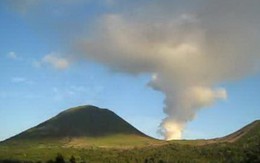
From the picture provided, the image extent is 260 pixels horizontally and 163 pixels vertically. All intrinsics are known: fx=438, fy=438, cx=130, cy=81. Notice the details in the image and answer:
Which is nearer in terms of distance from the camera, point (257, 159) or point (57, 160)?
point (57, 160)

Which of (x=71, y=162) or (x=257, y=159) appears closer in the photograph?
(x=71, y=162)

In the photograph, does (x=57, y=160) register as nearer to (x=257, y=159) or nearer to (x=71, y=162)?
(x=71, y=162)

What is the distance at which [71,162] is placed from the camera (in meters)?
107

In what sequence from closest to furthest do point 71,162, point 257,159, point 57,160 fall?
point 57,160 → point 71,162 → point 257,159

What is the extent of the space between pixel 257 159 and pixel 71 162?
89981 mm

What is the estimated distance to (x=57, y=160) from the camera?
318 feet

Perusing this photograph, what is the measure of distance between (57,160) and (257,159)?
9869cm

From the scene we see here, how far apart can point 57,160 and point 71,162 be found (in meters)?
10.5

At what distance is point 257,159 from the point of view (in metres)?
170

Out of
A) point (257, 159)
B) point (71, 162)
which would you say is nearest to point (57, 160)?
point (71, 162)

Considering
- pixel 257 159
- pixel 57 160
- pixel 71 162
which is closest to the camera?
pixel 57 160
